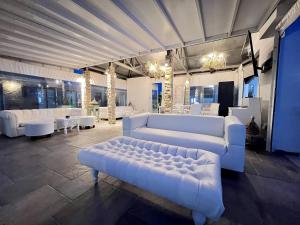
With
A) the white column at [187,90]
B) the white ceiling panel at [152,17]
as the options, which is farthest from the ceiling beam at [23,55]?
the white column at [187,90]

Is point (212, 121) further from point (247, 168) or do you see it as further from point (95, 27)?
point (95, 27)

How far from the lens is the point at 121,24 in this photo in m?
3.02

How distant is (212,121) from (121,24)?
2.99m

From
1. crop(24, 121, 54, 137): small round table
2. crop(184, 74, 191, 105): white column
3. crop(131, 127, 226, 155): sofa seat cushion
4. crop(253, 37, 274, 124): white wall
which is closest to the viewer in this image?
crop(131, 127, 226, 155): sofa seat cushion

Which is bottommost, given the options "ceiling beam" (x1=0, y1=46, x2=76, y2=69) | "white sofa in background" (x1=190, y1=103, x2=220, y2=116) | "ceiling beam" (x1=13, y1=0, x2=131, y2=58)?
"white sofa in background" (x1=190, y1=103, x2=220, y2=116)

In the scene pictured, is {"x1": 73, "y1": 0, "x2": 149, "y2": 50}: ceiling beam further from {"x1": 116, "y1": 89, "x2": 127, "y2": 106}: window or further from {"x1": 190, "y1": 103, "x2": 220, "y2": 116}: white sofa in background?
{"x1": 116, "y1": 89, "x2": 127, "y2": 106}: window

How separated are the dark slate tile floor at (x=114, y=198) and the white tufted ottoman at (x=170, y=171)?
29cm

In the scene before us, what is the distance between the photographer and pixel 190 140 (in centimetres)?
217

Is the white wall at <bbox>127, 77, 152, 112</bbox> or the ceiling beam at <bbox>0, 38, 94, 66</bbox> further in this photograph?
the white wall at <bbox>127, 77, 152, 112</bbox>

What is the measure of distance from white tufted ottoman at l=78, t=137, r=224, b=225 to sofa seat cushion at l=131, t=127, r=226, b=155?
614 millimetres

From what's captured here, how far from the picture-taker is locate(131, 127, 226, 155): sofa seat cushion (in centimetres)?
194

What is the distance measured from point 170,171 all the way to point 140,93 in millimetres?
9163

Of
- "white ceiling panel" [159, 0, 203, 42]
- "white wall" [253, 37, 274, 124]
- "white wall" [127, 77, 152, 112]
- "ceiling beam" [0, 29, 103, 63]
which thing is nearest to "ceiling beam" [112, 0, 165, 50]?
"white ceiling panel" [159, 0, 203, 42]

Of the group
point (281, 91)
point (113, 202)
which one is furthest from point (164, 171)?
point (281, 91)
